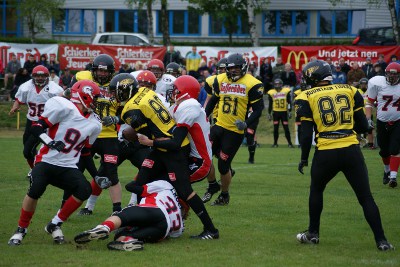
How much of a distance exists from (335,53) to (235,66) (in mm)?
17724

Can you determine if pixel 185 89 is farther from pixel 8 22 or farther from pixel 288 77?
pixel 8 22

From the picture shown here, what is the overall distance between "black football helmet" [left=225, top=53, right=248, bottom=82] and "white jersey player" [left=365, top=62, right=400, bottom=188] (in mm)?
3073

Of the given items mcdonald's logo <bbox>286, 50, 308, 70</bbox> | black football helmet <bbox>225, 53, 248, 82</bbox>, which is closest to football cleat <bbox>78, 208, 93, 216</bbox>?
black football helmet <bbox>225, 53, 248, 82</bbox>

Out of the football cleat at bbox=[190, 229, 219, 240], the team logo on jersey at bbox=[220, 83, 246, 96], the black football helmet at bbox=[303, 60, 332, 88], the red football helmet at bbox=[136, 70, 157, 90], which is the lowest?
the football cleat at bbox=[190, 229, 219, 240]

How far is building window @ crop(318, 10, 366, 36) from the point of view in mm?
41656

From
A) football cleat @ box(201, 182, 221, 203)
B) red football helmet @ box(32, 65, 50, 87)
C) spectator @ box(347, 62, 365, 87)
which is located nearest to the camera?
football cleat @ box(201, 182, 221, 203)

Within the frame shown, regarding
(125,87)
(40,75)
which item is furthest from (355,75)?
(125,87)

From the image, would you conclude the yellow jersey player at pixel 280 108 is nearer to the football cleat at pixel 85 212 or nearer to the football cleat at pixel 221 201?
the football cleat at pixel 221 201

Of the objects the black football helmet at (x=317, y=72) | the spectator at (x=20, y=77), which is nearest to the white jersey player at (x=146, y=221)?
the black football helmet at (x=317, y=72)

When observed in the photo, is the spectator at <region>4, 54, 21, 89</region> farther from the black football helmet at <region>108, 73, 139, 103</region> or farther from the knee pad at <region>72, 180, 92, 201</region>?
the knee pad at <region>72, 180, 92, 201</region>

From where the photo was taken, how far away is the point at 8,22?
44.5 m

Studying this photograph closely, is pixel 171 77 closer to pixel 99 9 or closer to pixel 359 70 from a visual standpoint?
pixel 359 70

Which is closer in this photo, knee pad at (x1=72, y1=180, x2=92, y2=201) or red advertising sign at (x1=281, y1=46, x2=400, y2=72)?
knee pad at (x1=72, y1=180, x2=92, y2=201)

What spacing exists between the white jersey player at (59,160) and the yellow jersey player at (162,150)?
51cm
